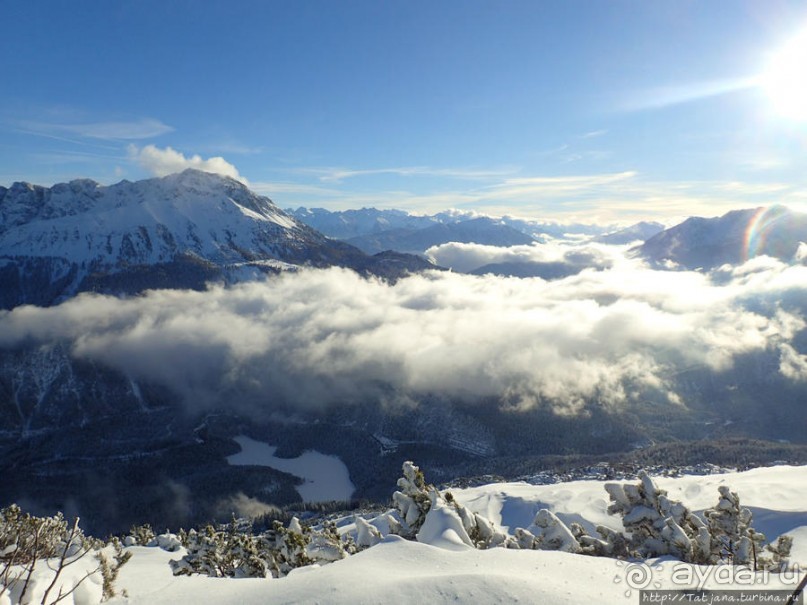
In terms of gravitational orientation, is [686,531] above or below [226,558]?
above

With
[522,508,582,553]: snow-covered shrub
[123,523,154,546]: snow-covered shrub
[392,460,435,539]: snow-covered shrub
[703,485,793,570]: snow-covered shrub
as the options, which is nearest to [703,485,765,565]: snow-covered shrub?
[703,485,793,570]: snow-covered shrub

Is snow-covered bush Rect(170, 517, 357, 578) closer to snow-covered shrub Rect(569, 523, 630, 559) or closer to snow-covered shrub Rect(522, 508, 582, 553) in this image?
snow-covered shrub Rect(522, 508, 582, 553)

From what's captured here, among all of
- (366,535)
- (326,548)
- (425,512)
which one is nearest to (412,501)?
(425,512)

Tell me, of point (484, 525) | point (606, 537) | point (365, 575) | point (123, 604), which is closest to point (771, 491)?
point (606, 537)

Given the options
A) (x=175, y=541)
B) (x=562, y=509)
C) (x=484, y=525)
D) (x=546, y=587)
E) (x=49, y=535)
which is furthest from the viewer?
(x=562, y=509)

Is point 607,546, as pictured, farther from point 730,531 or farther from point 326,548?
point 326,548

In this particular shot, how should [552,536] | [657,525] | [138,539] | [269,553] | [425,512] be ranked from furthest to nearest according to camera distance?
1. [138,539]
2. [552,536]
3. [425,512]
4. [269,553]
5. [657,525]

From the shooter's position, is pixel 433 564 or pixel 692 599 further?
pixel 433 564

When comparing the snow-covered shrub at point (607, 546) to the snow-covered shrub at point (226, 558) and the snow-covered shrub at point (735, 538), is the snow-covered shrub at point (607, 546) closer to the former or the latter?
the snow-covered shrub at point (735, 538)

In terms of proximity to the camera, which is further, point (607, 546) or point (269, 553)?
point (607, 546)

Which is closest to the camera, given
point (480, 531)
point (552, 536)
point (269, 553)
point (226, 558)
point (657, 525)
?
point (657, 525)

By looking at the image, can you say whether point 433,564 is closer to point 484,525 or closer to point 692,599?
point 692,599
